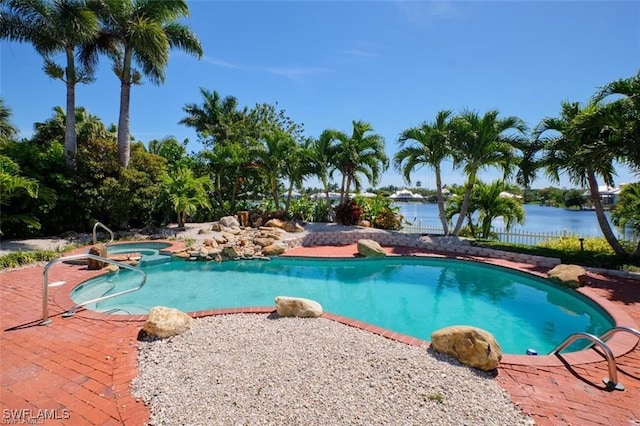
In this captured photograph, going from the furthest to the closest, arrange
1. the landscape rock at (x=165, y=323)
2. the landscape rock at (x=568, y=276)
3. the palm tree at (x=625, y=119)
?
the palm tree at (x=625, y=119)
the landscape rock at (x=568, y=276)
the landscape rock at (x=165, y=323)

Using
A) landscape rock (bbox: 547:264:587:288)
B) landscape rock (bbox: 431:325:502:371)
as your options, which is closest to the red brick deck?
landscape rock (bbox: 431:325:502:371)

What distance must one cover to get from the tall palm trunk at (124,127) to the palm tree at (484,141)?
13739mm

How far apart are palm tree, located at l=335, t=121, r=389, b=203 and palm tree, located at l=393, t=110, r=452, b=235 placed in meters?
1.58

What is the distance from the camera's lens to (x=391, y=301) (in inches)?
300

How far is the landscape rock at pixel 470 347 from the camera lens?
12.2 feet

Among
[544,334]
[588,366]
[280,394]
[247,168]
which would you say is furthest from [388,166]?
[280,394]

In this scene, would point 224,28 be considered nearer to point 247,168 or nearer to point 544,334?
point 247,168

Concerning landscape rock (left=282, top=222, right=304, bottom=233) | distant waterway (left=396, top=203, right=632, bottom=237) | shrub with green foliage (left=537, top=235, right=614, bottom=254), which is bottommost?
shrub with green foliage (left=537, top=235, right=614, bottom=254)

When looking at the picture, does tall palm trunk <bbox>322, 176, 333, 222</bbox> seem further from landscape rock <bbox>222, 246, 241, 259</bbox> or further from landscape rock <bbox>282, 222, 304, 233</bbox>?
landscape rock <bbox>222, 246, 241, 259</bbox>

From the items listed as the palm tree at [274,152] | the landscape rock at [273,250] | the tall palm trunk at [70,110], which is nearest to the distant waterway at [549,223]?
the palm tree at [274,152]

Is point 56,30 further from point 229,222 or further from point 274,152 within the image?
point 229,222

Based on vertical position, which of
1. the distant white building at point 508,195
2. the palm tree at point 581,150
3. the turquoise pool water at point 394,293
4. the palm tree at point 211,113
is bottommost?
the turquoise pool water at point 394,293

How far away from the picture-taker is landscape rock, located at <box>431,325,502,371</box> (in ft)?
12.2

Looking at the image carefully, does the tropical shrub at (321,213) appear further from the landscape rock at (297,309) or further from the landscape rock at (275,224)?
the landscape rock at (297,309)
